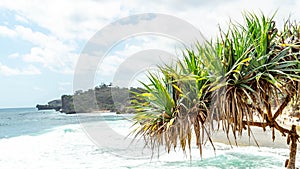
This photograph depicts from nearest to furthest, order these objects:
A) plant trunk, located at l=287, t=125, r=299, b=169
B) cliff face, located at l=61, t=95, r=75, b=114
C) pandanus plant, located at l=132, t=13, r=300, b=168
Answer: pandanus plant, located at l=132, t=13, r=300, b=168
plant trunk, located at l=287, t=125, r=299, b=169
cliff face, located at l=61, t=95, r=75, b=114

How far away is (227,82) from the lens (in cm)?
332

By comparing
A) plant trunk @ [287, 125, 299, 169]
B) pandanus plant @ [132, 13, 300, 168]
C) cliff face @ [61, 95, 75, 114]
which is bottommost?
plant trunk @ [287, 125, 299, 169]

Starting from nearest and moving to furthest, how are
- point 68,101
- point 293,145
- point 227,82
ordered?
point 227,82
point 293,145
point 68,101

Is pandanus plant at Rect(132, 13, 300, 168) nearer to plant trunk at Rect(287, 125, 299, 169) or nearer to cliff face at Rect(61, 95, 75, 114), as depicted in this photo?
plant trunk at Rect(287, 125, 299, 169)

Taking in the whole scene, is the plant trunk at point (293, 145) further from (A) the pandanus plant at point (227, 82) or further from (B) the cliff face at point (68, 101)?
(B) the cliff face at point (68, 101)

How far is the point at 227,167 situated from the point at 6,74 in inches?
1242

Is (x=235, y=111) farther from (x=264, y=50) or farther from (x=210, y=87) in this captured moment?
(x=264, y=50)

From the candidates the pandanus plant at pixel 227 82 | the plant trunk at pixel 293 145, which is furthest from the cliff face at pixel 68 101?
the plant trunk at pixel 293 145

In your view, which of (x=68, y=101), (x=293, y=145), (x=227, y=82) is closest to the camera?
(x=227, y=82)

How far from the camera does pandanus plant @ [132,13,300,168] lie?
337 centimetres

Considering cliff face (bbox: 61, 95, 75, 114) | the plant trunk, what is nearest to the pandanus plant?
the plant trunk

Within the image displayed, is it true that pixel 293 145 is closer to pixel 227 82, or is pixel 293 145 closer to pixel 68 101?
pixel 227 82

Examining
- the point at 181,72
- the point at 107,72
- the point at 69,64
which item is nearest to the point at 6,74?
the point at 69,64

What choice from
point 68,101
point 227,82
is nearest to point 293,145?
point 227,82
